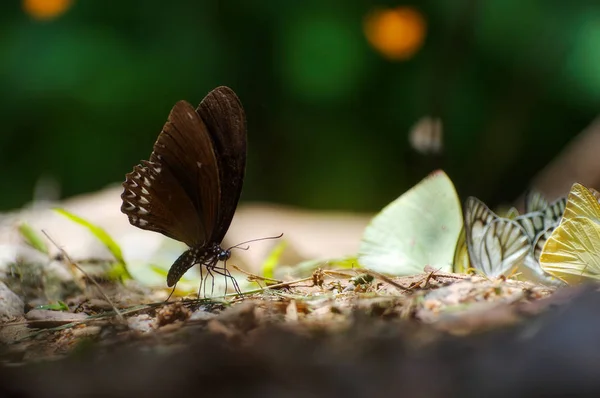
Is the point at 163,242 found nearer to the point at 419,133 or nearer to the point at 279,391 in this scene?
the point at 419,133

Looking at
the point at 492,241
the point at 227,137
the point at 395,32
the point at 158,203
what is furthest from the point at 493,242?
the point at 395,32

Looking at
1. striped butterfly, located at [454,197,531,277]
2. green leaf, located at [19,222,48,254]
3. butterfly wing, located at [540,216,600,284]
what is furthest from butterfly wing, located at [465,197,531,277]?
green leaf, located at [19,222,48,254]

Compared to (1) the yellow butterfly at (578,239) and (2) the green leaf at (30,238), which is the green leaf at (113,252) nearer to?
(2) the green leaf at (30,238)

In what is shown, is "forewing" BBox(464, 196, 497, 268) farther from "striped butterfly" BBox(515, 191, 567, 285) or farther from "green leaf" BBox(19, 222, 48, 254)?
"green leaf" BBox(19, 222, 48, 254)

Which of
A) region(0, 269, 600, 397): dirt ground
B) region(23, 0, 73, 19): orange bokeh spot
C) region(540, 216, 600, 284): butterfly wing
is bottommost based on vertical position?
region(0, 269, 600, 397): dirt ground

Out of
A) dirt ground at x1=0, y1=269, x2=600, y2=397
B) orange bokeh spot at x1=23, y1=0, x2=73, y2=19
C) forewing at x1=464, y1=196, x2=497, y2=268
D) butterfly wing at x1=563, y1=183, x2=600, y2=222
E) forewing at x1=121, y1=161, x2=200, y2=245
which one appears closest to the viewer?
dirt ground at x1=0, y1=269, x2=600, y2=397

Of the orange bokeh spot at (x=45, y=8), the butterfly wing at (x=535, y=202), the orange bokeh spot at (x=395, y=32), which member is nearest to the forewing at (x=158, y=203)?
the butterfly wing at (x=535, y=202)
